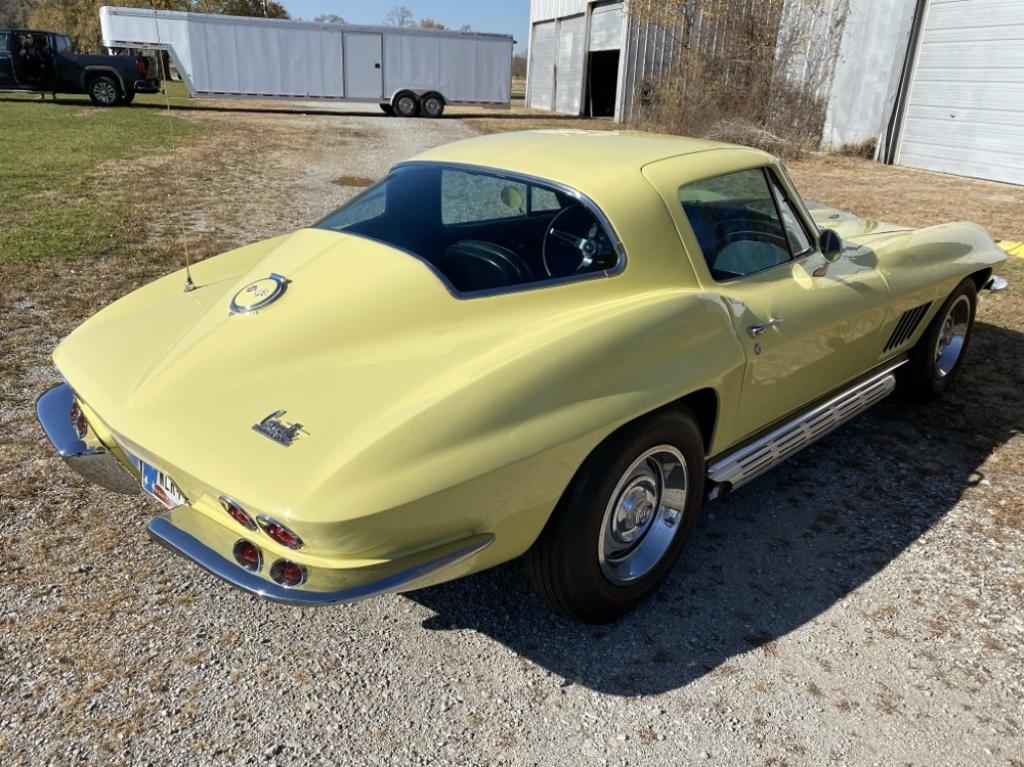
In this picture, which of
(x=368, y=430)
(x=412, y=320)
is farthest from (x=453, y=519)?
(x=412, y=320)

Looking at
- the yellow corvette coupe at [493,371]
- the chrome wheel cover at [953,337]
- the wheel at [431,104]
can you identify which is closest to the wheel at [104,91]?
the wheel at [431,104]

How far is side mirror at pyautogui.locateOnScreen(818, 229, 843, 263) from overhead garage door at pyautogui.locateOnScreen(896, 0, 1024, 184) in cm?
1130

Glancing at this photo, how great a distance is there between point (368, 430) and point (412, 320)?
21.9 inches

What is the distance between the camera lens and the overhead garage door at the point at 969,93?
12211mm

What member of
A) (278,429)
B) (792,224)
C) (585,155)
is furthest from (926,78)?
(278,429)

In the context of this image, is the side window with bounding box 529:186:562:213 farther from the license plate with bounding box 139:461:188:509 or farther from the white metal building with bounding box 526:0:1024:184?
the white metal building with bounding box 526:0:1024:184

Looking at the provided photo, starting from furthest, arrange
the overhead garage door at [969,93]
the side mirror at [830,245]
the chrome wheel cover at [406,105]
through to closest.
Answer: the chrome wheel cover at [406,105] < the overhead garage door at [969,93] < the side mirror at [830,245]

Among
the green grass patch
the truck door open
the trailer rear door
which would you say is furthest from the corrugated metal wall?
the truck door open

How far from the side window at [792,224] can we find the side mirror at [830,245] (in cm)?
6

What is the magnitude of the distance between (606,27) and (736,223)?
25.6 meters

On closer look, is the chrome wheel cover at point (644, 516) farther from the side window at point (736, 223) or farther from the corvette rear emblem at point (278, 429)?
the corvette rear emblem at point (278, 429)

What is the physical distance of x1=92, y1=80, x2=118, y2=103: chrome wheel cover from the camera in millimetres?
21266

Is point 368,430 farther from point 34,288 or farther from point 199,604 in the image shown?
point 34,288

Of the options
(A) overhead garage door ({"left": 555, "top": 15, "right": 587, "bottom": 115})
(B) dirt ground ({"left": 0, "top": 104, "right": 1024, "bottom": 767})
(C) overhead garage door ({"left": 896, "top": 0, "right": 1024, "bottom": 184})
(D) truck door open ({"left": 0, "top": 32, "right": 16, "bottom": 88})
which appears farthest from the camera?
(A) overhead garage door ({"left": 555, "top": 15, "right": 587, "bottom": 115})
